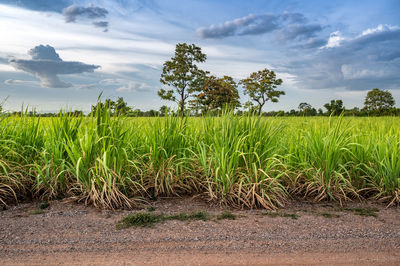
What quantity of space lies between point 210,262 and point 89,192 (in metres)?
1.88

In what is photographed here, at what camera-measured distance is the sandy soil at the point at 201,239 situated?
8.05 ft

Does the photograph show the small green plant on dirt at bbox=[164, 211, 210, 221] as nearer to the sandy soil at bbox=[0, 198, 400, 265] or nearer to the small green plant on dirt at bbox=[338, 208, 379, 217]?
the sandy soil at bbox=[0, 198, 400, 265]

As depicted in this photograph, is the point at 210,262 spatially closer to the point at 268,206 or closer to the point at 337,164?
the point at 268,206

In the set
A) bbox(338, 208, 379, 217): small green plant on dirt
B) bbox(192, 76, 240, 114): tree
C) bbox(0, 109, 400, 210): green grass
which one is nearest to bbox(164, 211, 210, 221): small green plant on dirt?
bbox(0, 109, 400, 210): green grass

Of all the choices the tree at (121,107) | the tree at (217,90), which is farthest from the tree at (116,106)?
the tree at (217,90)

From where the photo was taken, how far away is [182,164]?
4.23 metres

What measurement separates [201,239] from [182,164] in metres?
1.61

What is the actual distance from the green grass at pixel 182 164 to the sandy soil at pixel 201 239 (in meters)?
0.35

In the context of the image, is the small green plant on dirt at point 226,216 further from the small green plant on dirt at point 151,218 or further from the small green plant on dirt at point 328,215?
the small green plant on dirt at point 328,215

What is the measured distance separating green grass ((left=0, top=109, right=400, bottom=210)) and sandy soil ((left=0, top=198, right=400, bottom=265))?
354 millimetres

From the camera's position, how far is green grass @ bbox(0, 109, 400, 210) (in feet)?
11.9

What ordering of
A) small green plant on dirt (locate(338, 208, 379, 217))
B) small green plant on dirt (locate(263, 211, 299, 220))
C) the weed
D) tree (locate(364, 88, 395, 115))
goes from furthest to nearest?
tree (locate(364, 88, 395, 115)) → small green plant on dirt (locate(338, 208, 379, 217)) → small green plant on dirt (locate(263, 211, 299, 220)) → the weed

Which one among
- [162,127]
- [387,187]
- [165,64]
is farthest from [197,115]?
[165,64]

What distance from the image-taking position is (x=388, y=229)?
10.2ft
